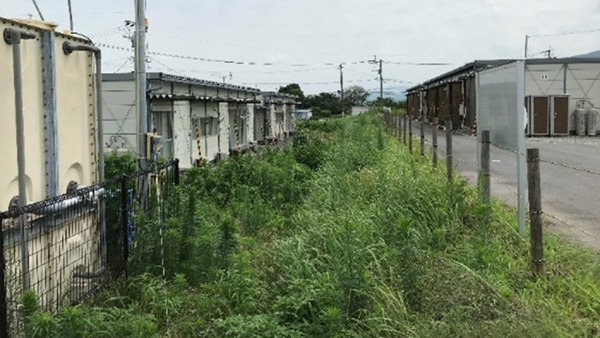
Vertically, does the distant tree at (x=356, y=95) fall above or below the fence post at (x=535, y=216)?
above

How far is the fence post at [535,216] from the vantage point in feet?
18.9

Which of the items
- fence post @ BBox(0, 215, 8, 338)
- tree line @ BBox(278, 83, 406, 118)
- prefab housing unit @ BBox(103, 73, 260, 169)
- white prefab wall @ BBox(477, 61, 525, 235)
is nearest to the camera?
fence post @ BBox(0, 215, 8, 338)

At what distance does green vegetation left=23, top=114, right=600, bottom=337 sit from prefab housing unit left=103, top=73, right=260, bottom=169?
27.6 feet

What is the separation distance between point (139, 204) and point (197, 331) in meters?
2.74

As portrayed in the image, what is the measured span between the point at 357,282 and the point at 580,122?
108 ft

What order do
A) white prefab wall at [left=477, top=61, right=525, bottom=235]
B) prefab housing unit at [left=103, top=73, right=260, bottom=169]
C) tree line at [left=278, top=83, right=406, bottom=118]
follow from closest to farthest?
white prefab wall at [left=477, top=61, right=525, bottom=235] → prefab housing unit at [left=103, top=73, right=260, bottom=169] → tree line at [left=278, top=83, right=406, bottom=118]

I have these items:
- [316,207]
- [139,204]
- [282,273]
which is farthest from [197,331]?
[316,207]

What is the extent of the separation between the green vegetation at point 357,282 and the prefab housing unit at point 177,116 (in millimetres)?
8418

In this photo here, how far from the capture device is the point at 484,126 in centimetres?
920

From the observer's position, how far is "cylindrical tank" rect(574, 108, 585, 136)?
113ft

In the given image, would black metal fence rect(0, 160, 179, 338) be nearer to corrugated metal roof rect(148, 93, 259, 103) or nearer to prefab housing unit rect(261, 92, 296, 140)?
corrugated metal roof rect(148, 93, 259, 103)

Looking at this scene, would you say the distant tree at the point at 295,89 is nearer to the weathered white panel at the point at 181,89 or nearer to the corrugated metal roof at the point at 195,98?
the corrugated metal roof at the point at 195,98

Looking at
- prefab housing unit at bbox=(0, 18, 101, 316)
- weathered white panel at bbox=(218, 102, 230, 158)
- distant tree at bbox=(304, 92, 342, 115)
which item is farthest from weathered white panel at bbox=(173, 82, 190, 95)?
distant tree at bbox=(304, 92, 342, 115)

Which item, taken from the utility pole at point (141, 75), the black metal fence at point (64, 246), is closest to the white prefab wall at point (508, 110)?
the black metal fence at point (64, 246)
